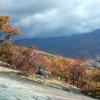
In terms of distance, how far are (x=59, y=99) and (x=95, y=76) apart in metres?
114

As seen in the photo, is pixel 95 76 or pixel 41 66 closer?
pixel 41 66

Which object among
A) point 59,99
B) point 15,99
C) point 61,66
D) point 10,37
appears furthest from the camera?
point 61,66

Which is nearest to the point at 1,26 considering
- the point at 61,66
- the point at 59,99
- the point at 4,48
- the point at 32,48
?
the point at 4,48

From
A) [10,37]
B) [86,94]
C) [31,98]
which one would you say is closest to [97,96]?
[86,94]

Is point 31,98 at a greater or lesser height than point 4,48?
lesser

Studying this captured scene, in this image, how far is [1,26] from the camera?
488ft

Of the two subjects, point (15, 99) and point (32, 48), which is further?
point (32, 48)

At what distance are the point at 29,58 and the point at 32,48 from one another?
4.03 meters

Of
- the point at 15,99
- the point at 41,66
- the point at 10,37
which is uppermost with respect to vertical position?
the point at 10,37

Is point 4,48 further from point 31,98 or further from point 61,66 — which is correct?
point 31,98

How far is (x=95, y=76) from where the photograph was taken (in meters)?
150

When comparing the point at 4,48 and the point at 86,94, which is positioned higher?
the point at 4,48

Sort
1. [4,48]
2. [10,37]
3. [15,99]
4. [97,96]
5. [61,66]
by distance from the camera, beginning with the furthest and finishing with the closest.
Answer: [61,66] < [10,37] < [4,48] < [97,96] < [15,99]

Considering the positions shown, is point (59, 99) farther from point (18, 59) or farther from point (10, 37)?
point (10, 37)
